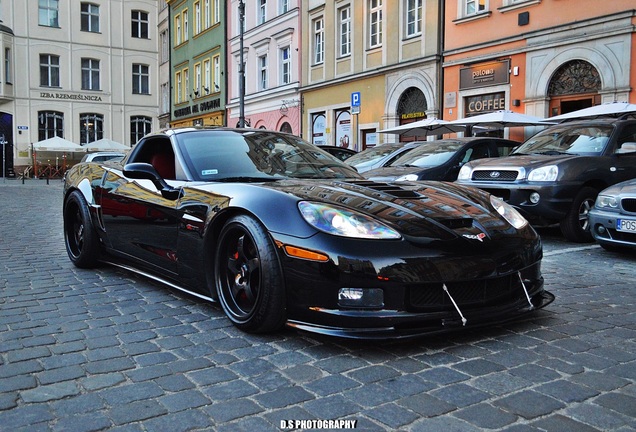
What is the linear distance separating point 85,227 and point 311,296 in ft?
10.3

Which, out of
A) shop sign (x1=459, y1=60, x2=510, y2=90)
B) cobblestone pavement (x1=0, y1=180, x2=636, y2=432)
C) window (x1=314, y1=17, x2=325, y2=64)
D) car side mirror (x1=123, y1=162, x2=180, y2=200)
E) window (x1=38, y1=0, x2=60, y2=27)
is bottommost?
cobblestone pavement (x1=0, y1=180, x2=636, y2=432)

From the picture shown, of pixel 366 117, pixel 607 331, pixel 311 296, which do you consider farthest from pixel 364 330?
pixel 366 117

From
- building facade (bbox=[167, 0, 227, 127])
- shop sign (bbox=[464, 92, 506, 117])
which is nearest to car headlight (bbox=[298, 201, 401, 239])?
shop sign (bbox=[464, 92, 506, 117])

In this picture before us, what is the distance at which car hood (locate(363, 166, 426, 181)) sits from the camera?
963 cm

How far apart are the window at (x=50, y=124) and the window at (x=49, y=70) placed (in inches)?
76.0

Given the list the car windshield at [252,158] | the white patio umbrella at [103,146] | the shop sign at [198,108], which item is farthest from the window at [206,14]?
the car windshield at [252,158]

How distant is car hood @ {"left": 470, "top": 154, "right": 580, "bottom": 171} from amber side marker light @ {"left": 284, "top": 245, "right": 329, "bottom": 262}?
5.45 meters

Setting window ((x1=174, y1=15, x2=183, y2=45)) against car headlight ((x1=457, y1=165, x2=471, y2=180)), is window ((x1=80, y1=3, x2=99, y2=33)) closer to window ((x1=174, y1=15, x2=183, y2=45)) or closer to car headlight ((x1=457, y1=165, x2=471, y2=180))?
window ((x1=174, y1=15, x2=183, y2=45))

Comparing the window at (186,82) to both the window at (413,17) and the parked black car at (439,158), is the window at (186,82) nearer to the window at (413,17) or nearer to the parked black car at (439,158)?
the window at (413,17)

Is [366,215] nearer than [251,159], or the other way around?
[366,215]

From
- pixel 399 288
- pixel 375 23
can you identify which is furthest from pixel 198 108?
pixel 399 288

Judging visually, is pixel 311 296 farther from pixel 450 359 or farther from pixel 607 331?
pixel 607 331

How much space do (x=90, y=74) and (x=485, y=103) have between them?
112ft

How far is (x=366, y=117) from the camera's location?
75.4ft
